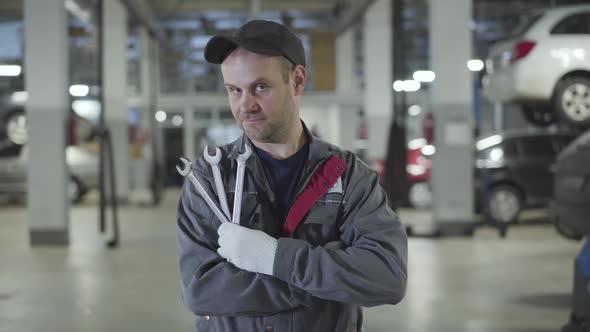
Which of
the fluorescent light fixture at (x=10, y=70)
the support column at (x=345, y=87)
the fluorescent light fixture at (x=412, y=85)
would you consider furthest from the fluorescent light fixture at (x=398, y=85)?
the fluorescent light fixture at (x=412, y=85)

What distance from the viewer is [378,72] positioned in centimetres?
1595

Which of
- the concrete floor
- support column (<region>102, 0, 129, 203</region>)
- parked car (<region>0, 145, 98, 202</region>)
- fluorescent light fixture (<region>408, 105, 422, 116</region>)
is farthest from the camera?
fluorescent light fixture (<region>408, 105, 422, 116</region>)

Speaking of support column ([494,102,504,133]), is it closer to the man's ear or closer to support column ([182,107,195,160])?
support column ([182,107,195,160])

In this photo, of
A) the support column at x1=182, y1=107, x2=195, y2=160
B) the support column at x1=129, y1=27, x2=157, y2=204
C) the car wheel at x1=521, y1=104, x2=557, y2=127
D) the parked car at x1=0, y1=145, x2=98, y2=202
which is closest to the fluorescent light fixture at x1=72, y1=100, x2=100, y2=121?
the support column at x1=182, y1=107, x2=195, y2=160

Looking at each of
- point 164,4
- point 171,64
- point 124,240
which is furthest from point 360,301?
point 171,64

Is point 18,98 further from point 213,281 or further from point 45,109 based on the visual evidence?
point 213,281

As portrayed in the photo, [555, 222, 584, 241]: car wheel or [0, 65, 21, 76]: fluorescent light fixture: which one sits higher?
[0, 65, 21, 76]: fluorescent light fixture

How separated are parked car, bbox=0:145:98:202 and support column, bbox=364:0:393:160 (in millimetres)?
5759

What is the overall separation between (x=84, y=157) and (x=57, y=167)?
6.72 m

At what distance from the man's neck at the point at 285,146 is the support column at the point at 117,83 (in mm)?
14323

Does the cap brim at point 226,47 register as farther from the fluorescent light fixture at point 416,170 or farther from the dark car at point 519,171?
the fluorescent light fixture at point 416,170

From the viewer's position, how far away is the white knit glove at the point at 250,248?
1736 mm

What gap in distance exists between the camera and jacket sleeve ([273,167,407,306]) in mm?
1733

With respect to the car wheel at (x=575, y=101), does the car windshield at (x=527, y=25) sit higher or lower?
higher
